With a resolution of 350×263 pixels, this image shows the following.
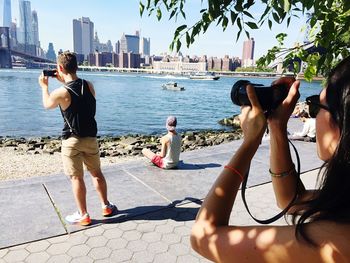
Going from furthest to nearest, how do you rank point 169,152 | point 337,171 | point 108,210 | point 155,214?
point 169,152, point 155,214, point 108,210, point 337,171

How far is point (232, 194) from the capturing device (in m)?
1.20

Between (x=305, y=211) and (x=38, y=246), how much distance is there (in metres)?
3.10

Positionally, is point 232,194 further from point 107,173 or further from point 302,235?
point 107,173

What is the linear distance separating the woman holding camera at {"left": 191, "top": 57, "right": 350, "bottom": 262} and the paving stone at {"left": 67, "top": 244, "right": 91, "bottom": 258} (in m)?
2.48

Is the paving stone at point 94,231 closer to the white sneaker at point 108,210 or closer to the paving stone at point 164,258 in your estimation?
the white sneaker at point 108,210

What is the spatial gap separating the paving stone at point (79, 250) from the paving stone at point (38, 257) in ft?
0.70

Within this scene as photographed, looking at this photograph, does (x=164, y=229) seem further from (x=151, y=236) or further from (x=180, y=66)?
(x=180, y=66)

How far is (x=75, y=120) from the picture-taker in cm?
384

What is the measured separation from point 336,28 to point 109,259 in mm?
2806

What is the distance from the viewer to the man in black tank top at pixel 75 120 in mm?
3770

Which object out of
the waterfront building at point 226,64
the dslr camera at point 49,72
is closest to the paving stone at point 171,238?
the dslr camera at point 49,72

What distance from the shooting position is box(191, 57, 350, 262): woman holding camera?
965mm

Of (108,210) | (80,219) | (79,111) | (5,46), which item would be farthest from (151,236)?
(5,46)

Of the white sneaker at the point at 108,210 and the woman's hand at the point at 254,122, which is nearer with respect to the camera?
the woman's hand at the point at 254,122
